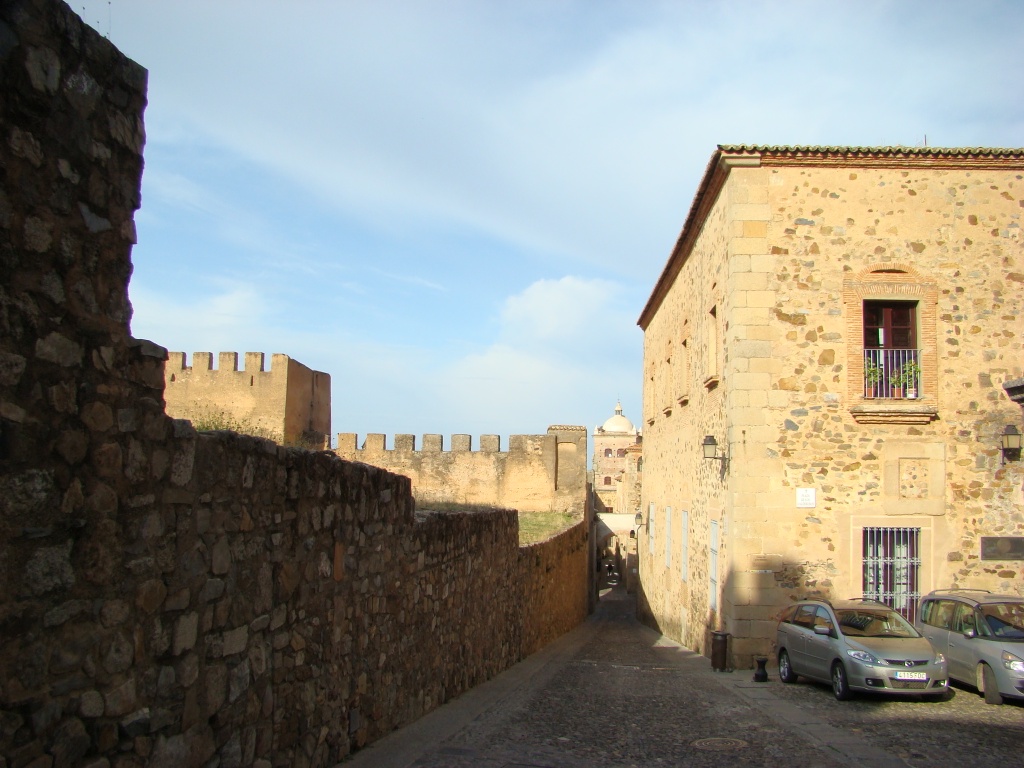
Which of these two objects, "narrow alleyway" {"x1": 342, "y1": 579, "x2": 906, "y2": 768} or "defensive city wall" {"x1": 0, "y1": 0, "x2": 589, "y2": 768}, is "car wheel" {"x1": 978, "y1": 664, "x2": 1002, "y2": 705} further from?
"defensive city wall" {"x1": 0, "y1": 0, "x2": 589, "y2": 768}

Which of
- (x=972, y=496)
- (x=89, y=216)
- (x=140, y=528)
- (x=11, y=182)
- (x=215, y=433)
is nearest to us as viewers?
(x=11, y=182)

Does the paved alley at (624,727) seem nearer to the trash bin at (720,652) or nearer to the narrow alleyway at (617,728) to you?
the narrow alleyway at (617,728)

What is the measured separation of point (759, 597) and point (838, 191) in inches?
249

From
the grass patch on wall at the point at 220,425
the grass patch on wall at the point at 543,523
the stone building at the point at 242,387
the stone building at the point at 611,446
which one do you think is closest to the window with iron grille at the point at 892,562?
the grass patch on wall at the point at 543,523

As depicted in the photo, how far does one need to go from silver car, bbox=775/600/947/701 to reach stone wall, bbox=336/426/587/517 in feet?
61.3

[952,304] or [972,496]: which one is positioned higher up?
[952,304]

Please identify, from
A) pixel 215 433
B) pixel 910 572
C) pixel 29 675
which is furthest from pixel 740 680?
pixel 29 675

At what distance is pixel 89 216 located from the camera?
11.3 ft

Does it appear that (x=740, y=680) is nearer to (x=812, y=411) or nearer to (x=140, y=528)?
(x=812, y=411)

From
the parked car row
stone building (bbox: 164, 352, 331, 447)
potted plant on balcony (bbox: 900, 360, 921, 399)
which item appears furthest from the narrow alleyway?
stone building (bbox: 164, 352, 331, 447)

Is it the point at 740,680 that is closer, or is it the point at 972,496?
the point at 740,680

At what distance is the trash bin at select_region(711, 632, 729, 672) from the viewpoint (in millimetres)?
13344

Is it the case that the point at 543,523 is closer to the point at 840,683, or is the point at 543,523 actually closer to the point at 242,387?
the point at 242,387

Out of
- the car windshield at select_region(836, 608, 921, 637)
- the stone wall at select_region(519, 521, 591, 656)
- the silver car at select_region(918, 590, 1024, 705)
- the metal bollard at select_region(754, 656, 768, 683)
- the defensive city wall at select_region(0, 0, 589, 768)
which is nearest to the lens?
the defensive city wall at select_region(0, 0, 589, 768)
